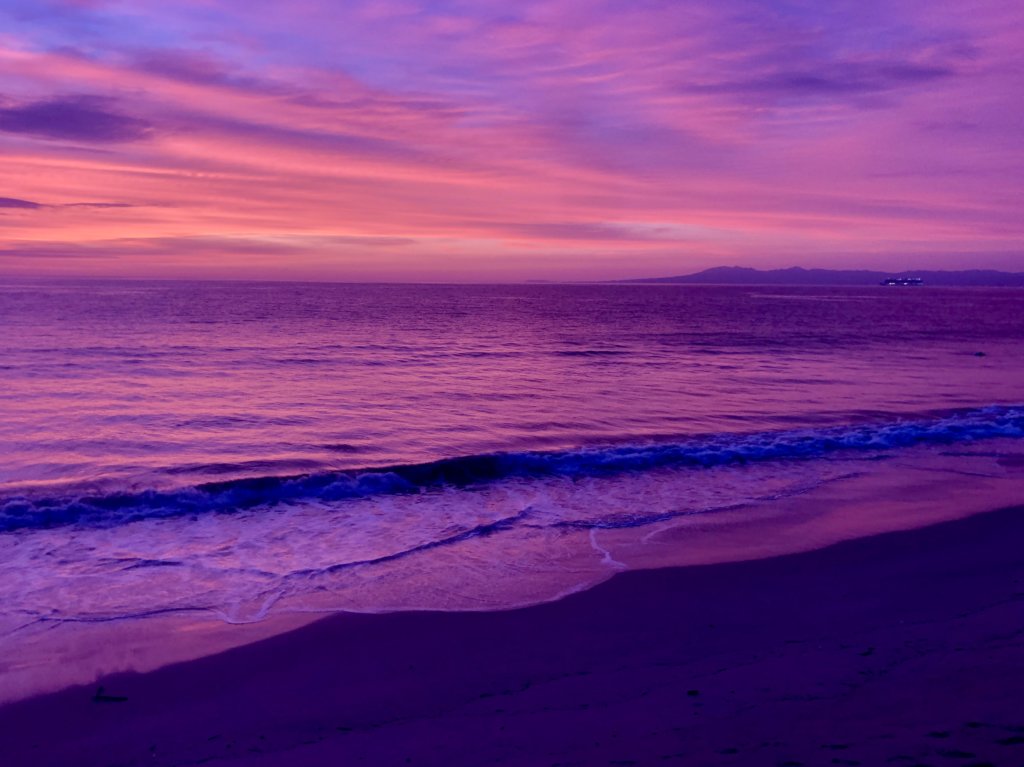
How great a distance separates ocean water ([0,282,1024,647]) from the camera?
873cm

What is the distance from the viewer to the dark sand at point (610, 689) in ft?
16.3

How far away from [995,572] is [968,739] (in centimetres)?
479

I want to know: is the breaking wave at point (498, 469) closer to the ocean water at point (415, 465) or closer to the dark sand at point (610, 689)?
the ocean water at point (415, 465)

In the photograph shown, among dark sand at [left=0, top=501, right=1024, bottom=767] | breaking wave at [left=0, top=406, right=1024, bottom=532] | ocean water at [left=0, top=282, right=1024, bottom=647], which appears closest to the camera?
dark sand at [left=0, top=501, right=1024, bottom=767]

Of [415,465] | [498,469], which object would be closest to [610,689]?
[498,469]

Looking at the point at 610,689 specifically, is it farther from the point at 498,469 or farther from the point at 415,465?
the point at 415,465

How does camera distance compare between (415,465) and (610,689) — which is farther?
(415,465)

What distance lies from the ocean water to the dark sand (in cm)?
105

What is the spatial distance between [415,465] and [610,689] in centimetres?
875

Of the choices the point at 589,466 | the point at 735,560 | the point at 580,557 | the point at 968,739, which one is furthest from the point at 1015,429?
the point at 968,739

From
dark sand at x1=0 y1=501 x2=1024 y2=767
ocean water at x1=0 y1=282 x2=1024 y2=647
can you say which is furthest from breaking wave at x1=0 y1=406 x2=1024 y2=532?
dark sand at x1=0 y1=501 x2=1024 y2=767

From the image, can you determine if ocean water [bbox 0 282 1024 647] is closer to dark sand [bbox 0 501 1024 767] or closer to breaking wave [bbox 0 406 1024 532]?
breaking wave [bbox 0 406 1024 532]

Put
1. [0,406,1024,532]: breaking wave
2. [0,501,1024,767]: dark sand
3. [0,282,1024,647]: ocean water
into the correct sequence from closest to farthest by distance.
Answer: [0,501,1024,767]: dark sand, [0,282,1024,647]: ocean water, [0,406,1024,532]: breaking wave

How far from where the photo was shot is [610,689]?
5.94 meters
